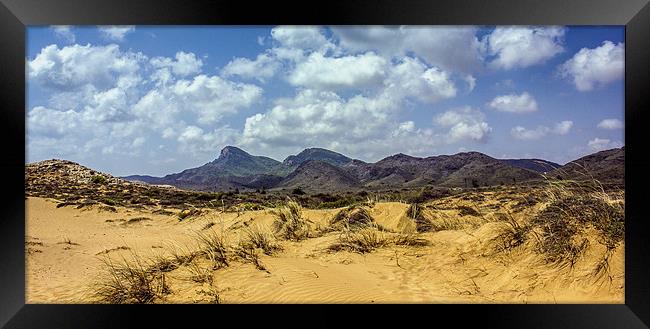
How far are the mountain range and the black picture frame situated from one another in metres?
31.8

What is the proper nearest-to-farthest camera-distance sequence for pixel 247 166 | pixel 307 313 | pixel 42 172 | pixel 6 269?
pixel 6 269 < pixel 307 313 < pixel 42 172 < pixel 247 166

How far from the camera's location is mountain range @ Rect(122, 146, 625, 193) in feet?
123

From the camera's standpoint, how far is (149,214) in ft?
53.6

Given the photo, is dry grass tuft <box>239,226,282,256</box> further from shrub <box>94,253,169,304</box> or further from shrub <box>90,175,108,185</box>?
shrub <box>90,175,108,185</box>

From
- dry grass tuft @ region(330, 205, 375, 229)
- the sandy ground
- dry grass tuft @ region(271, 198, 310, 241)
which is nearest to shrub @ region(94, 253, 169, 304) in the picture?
the sandy ground

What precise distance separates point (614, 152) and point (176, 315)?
43442 mm

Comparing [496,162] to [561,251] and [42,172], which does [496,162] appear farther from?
[561,251]

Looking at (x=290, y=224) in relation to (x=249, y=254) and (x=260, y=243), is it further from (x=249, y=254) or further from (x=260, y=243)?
(x=249, y=254)

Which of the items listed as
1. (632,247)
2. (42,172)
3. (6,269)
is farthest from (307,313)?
(42,172)

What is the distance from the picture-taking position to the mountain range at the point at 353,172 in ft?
123
